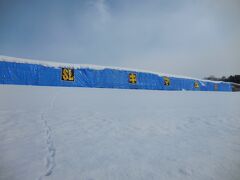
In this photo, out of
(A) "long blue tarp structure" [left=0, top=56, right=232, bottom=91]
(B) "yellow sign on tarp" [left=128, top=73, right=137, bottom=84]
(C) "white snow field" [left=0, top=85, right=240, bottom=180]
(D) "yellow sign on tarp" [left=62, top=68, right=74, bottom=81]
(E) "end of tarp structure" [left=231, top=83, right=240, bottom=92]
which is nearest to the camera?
(C) "white snow field" [left=0, top=85, right=240, bottom=180]

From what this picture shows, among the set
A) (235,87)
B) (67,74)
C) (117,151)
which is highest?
(67,74)

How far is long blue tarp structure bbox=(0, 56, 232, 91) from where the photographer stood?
26.6 feet

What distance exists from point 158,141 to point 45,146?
90cm

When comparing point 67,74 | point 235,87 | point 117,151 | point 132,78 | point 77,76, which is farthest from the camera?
point 235,87

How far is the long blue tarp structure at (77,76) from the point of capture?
8109 mm

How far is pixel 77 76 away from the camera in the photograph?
33.0 ft

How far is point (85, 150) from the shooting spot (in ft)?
3.77

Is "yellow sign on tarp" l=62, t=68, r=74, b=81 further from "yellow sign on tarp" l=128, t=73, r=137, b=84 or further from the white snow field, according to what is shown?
the white snow field

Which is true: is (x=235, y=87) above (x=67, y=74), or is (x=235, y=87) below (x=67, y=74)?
below

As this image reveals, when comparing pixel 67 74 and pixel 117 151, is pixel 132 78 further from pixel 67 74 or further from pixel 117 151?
pixel 117 151

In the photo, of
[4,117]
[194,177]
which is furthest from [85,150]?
[4,117]

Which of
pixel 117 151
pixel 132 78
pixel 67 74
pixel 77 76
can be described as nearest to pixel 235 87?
pixel 132 78

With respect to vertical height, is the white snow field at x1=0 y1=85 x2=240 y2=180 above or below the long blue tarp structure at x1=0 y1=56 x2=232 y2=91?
below

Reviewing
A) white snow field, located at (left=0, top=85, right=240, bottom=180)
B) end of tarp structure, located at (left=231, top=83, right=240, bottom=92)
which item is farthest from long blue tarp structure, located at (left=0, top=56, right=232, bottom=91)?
end of tarp structure, located at (left=231, top=83, right=240, bottom=92)
